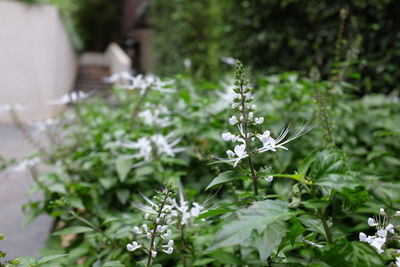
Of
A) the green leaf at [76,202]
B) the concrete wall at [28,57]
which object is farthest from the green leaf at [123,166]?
the concrete wall at [28,57]

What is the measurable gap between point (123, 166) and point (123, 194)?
0.14 meters

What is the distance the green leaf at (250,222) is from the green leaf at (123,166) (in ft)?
3.53

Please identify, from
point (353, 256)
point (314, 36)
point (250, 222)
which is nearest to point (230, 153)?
point (250, 222)

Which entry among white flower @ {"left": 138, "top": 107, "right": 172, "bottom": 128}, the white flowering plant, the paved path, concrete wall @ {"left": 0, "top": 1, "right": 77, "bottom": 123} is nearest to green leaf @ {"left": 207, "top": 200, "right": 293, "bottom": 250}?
the white flowering plant

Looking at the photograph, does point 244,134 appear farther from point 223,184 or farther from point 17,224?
point 17,224

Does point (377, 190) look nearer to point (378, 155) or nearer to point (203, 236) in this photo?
point (378, 155)

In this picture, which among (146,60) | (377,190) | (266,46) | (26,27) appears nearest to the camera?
(377,190)

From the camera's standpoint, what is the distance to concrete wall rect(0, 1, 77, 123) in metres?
6.57

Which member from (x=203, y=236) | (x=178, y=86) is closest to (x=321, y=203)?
(x=203, y=236)

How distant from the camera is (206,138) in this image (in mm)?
2131

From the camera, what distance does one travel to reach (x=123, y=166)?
1818 millimetres

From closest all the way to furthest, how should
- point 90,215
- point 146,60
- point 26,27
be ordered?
point 90,215, point 26,27, point 146,60

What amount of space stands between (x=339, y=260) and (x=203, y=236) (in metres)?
0.67

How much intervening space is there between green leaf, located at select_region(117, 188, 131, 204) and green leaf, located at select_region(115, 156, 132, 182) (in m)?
0.09
